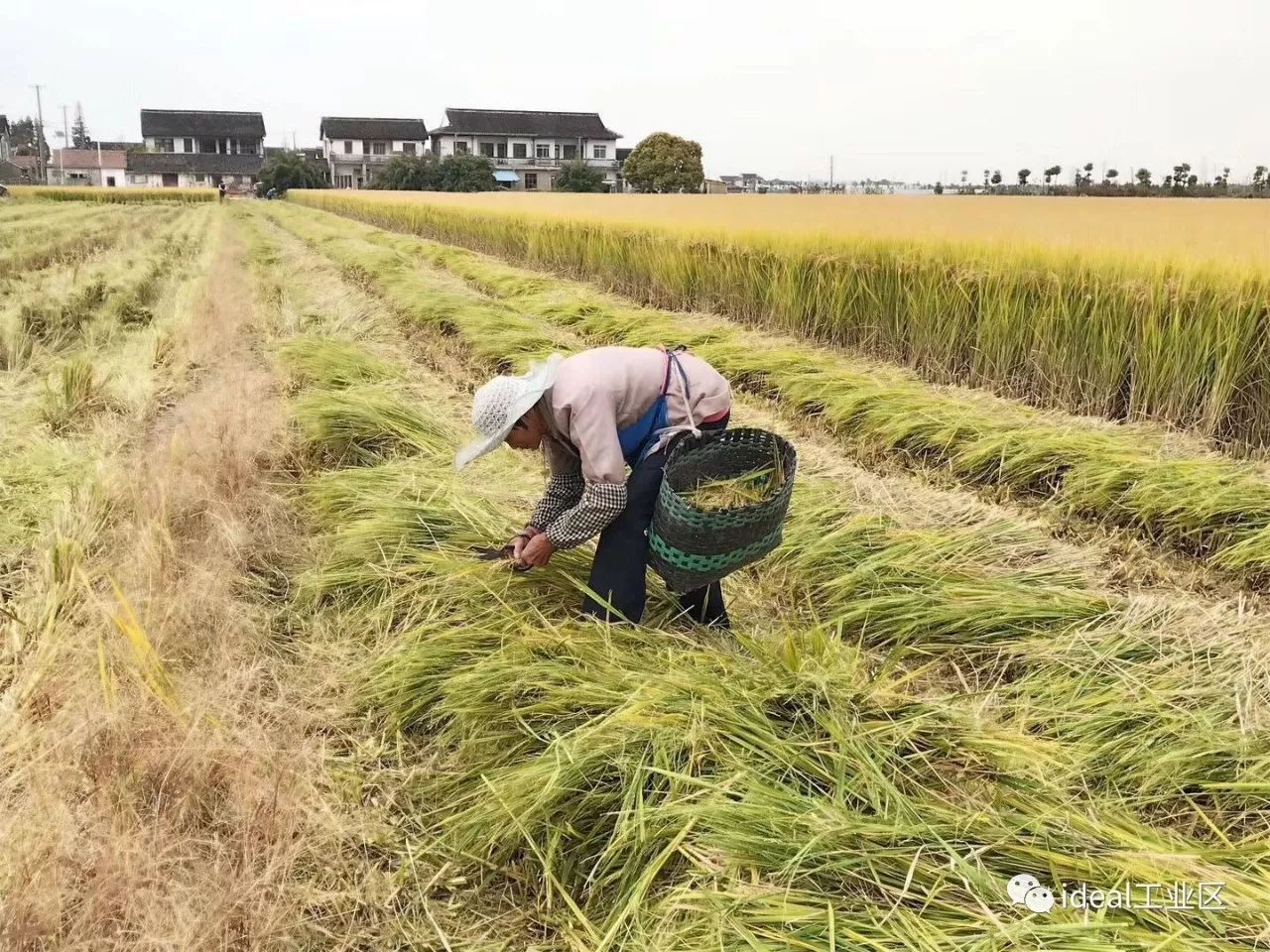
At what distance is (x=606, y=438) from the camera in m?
2.11

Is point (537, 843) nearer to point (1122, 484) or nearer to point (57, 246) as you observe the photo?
point (1122, 484)

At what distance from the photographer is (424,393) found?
5.11m

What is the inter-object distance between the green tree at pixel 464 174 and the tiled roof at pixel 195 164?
72.7 ft

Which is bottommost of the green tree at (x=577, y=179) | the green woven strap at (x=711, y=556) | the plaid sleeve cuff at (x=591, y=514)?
the green woven strap at (x=711, y=556)

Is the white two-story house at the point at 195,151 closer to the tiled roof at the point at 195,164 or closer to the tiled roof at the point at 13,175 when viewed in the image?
the tiled roof at the point at 195,164

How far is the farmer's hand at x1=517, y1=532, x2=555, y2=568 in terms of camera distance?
2.26 m

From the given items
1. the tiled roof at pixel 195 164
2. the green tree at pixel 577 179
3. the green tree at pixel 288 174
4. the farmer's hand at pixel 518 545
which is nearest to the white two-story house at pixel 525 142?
the green tree at pixel 288 174

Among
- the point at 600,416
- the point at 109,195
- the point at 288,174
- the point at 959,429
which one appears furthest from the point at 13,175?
the point at 600,416

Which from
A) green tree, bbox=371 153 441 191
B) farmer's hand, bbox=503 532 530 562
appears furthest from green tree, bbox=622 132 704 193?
farmer's hand, bbox=503 532 530 562

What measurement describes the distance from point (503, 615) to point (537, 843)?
2.39ft

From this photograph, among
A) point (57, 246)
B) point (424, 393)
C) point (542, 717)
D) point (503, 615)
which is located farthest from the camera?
point (57, 246)

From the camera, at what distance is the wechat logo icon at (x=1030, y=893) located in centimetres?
134

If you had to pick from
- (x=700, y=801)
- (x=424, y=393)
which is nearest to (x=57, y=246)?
(x=424, y=393)

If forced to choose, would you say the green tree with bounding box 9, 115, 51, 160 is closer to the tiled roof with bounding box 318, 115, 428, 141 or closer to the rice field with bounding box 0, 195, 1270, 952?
the tiled roof with bounding box 318, 115, 428, 141
